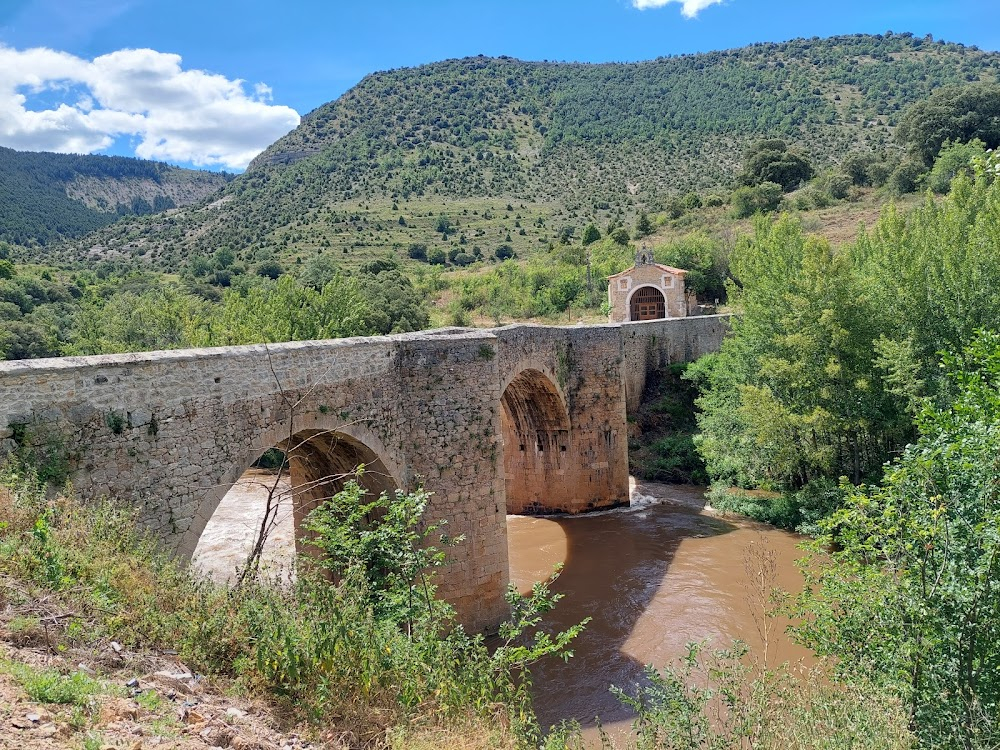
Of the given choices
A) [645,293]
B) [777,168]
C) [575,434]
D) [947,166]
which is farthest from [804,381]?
[777,168]

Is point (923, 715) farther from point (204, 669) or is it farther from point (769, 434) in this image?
point (769, 434)

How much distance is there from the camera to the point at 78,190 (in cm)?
10519

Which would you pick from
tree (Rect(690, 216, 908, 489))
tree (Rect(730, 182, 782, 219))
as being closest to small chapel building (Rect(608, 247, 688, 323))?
tree (Rect(690, 216, 908, 489))

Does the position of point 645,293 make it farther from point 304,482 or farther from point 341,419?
point 341,419

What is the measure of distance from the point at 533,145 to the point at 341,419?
8243cm

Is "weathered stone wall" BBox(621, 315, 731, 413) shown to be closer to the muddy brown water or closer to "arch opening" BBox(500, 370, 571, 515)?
the muddy brown water

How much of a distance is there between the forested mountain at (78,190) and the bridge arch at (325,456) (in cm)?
8292

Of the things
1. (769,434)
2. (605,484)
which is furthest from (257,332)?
(769,434)

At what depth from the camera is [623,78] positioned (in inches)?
4048

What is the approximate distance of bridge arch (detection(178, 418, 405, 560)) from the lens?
7406mm

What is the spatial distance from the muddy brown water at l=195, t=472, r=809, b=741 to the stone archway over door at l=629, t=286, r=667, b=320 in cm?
1293

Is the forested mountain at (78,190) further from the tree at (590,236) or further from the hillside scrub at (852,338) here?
the hillside scrub at (852,338)

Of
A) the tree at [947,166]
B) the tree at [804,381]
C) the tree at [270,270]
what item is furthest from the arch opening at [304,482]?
the tree at [947,166]

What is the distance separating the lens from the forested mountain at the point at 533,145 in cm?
6469
